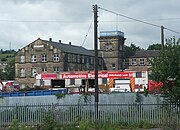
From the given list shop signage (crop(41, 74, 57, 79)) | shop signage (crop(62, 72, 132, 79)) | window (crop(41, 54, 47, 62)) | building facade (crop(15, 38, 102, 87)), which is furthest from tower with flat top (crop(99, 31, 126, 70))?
shop signage (crop(62, 72, 132, 79))

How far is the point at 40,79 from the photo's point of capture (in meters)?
82.3

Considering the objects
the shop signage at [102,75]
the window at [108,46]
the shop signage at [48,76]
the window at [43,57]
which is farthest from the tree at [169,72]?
the window at [108,46]

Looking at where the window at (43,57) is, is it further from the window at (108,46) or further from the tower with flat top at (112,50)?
the window at (108,46)

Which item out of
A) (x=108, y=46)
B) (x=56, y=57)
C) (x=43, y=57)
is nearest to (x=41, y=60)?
(x=43, y=57)

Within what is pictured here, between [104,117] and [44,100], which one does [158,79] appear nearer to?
[104,117]

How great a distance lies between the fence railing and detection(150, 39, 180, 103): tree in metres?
4.67

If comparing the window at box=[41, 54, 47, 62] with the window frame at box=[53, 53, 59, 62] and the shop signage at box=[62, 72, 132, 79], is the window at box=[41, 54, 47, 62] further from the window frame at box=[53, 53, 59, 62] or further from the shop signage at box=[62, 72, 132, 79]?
the shop signage at box=[62, 72, 132, 79]

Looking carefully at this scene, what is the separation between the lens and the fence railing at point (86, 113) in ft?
92.0

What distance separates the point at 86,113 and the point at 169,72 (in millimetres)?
7905

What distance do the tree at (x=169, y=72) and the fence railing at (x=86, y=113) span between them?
4667mm

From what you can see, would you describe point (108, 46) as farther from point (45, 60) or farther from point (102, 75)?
point (102, 75)

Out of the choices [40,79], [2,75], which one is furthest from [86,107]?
[2,75]

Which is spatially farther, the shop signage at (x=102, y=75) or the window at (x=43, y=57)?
the window at (x=43, y=57)

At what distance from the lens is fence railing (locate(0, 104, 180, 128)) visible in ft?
92.0
